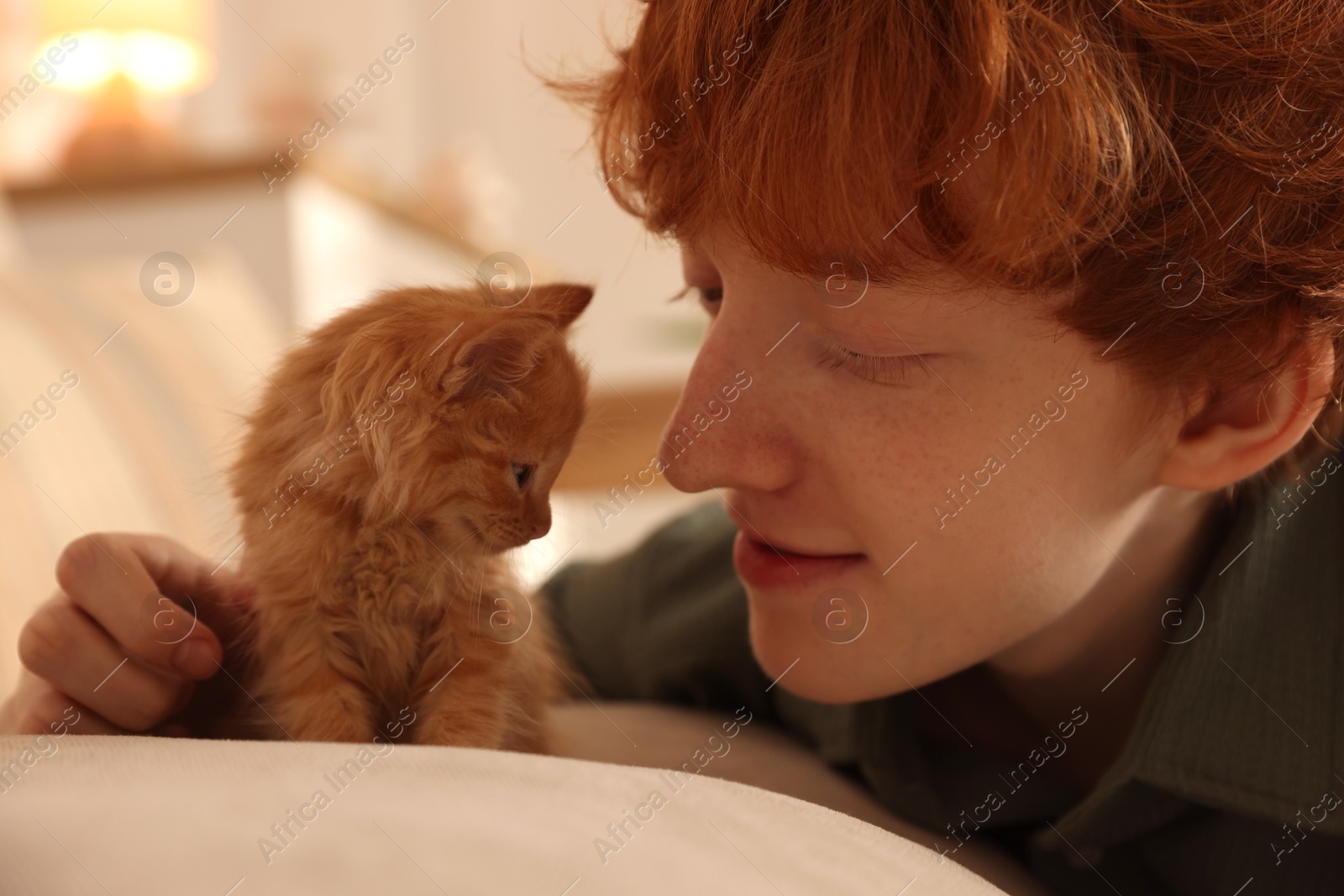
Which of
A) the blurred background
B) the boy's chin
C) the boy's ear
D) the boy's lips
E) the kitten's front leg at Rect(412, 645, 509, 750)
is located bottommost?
the boy's ear

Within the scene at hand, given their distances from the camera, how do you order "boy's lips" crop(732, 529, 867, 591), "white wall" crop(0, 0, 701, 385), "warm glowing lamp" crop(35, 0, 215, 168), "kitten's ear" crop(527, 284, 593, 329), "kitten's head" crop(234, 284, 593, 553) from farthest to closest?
"white wall" crop(0, 0, 701, 385)
"warm glowing lamp" crop(35, 0, 215, 168)
"boy's lips" crop(732, 529, 867, 591)
"kitten's ear" crop(527, 284, 593, 329)
"kitten's head" crop(234, 284, 593, 553)

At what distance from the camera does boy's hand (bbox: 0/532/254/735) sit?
77 centimetres

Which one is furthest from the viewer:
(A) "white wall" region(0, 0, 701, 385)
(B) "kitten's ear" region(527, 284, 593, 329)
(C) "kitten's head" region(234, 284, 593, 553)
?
(A) "white wall" region(0, 0, 701, 385)

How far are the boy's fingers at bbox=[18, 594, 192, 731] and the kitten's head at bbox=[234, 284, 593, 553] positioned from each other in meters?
0.17

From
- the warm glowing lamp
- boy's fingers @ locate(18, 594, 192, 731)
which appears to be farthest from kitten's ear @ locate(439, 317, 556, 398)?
the warm glowing lamp

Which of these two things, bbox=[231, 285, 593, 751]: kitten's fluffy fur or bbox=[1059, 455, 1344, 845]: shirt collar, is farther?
bbox=[1059, 455, 1344, 845]: shirt collar

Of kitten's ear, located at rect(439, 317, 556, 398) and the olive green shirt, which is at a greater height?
kitten's ear, located at rect(439, 317, 556, 398)

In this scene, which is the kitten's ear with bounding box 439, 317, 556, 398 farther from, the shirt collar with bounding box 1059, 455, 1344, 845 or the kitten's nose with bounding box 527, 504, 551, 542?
the shirt collar with bounding box 1059, 455, 1344, 845

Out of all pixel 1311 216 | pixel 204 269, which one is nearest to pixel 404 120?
pixel 204 269

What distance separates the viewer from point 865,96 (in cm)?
75

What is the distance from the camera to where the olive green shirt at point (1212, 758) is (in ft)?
2.83

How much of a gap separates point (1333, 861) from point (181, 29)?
3226 millimetres

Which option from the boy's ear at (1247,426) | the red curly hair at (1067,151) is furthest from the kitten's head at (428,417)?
the boy's ear at (1247,426)

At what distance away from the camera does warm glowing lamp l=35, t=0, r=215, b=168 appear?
273 centimetres
